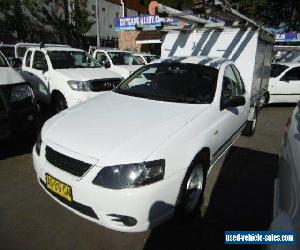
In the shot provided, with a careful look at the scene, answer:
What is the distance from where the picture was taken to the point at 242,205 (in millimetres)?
4016

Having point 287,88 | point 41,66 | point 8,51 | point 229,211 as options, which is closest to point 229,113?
point 229,211

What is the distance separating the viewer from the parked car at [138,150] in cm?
282

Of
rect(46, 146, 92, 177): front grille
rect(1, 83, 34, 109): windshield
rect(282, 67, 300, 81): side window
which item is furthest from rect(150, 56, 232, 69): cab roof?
rect(282, 67, 300, 81): side window

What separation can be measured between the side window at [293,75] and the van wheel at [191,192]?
26.2ft

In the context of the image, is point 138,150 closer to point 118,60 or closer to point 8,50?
point 118,60

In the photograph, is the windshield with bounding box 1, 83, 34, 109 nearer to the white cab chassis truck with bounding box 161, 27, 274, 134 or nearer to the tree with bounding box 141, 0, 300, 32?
the white cab chassis truck with bounding box 161, 27, 274, 134

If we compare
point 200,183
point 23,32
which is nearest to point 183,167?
point 200,183

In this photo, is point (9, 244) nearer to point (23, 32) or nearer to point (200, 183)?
point (200, 183)

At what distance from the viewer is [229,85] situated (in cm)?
486

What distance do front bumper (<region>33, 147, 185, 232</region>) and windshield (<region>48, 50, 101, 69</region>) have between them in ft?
18.6

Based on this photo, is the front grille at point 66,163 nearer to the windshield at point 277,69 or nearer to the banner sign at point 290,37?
the windshield at point 277,69

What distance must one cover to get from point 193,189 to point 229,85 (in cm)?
199

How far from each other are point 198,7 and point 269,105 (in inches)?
318

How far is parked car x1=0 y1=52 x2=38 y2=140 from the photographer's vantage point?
4.82m
